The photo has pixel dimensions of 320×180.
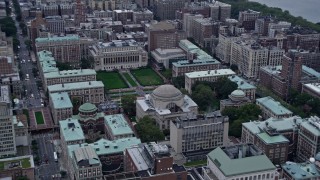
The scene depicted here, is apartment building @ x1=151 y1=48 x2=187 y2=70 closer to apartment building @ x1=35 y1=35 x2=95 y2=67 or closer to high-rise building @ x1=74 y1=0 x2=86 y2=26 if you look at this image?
apartment building @ x1=35 y1=35 x2=95 y2=67

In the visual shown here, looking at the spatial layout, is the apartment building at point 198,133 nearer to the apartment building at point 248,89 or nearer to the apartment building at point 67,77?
the apartment building at point 248,89

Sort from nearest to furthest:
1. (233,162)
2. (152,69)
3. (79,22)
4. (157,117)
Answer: (233,162) < (157,117) < (152,69) < (79,22)

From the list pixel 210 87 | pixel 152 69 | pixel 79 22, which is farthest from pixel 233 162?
pixel 79 22

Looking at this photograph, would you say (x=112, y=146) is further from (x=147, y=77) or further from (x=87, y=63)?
(x=87, y=63)

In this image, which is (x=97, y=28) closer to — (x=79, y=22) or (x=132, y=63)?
(x=79, y=22)

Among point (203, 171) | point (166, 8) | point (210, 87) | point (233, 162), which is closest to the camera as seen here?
point (233, 162)

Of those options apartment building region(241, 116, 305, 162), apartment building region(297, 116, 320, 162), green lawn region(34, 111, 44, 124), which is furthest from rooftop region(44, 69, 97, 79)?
apartment building region(297, 116, 320, 162)
